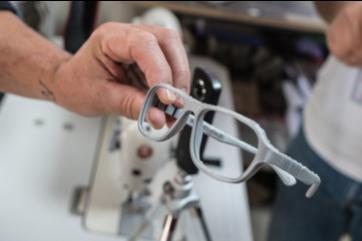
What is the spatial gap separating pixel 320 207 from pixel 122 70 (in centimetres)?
54

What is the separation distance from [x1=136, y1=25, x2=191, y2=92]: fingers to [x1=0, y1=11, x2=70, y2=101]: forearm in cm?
11

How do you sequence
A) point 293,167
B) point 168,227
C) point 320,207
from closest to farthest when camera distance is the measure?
point 293,167 < point 168,227 < point 320,207

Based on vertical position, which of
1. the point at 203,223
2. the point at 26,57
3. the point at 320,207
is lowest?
the point at 320,207

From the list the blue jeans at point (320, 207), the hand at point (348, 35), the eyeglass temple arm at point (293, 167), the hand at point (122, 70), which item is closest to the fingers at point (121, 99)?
the hand at point (122, 70)

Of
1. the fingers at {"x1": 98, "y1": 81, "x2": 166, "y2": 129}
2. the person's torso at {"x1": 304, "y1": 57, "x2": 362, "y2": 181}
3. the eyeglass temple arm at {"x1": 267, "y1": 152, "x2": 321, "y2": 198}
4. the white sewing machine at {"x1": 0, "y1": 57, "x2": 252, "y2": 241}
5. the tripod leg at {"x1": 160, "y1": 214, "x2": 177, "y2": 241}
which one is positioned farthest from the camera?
the person's torso at {"x1": 304, "y1": 57, "x2": 362, "y2": 181}

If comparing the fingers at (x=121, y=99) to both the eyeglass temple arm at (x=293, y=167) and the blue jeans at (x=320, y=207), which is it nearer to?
the eyeglass temple arm at (x=293, y=167)

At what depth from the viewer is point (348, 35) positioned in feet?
1.76

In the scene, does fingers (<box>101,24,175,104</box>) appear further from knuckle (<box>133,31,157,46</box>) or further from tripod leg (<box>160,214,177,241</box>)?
tripod leg (<box>160,214,177,241</box>)

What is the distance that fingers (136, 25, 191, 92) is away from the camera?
0.34 metres

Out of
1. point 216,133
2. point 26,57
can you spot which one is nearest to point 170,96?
point 216,133

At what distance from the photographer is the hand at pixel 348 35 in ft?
1.73

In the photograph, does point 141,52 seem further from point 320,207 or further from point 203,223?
point 320,207

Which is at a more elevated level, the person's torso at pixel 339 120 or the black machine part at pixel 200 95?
the black machine part at pixel 200 95

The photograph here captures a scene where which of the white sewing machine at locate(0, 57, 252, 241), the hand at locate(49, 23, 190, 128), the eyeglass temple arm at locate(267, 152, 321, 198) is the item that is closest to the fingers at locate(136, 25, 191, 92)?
the hand at locate(49, 23, 190, 128)
